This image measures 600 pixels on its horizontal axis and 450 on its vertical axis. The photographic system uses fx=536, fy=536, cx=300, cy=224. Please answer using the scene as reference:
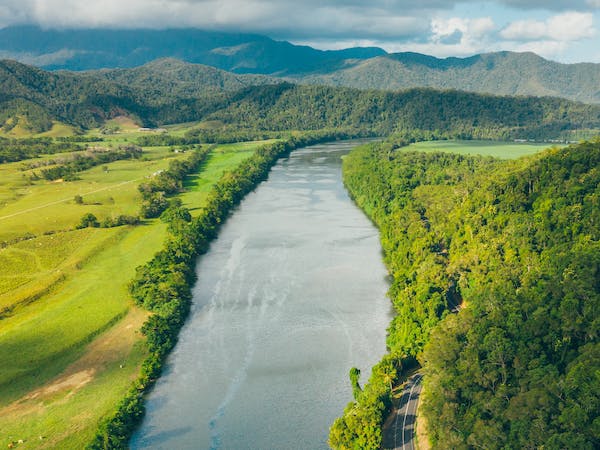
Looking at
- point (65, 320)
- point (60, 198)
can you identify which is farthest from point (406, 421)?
point (60, 198)

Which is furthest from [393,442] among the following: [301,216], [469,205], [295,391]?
[301,216]

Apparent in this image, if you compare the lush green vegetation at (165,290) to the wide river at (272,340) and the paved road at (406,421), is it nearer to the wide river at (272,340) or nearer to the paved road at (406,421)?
the wide river at (272,340)

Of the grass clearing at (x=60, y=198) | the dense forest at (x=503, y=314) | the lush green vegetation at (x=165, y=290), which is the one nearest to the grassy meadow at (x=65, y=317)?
the grass clearing at (x=60, y=198)

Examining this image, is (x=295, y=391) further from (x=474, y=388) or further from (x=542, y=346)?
(x=542, y=346)

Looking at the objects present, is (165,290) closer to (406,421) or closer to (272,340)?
(272,340)

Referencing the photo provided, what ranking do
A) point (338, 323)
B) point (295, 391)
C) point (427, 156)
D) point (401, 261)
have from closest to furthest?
point (295, 391) → point (338, 323) → point (401, 261) → point (427, 156)

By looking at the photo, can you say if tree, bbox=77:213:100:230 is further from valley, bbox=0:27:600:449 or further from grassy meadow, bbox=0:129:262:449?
grassy meadow, bbox=0:129:262:449
